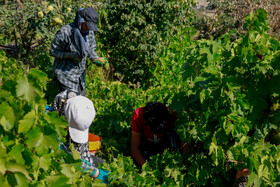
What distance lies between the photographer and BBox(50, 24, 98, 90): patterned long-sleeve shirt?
3303 millimetres

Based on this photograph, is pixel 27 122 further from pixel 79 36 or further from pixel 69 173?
pixel 79 36

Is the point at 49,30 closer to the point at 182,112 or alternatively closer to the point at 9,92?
the point at 182,112

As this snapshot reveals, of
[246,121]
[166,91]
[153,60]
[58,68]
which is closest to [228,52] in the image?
[246,121]

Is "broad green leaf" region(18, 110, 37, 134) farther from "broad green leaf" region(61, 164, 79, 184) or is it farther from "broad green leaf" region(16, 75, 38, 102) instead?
"broad green leaf" region(61, 164, 79, 184)

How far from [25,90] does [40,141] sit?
213 mm

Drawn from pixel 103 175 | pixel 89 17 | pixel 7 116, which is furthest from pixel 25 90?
pixel 89 17

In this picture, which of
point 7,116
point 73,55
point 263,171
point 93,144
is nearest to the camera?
point 7,116

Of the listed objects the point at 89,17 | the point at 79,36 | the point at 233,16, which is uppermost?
the point at 233,16

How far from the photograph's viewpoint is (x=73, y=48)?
332cm

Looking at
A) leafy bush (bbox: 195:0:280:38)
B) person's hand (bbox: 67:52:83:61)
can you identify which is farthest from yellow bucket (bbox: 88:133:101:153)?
leafy bush (bbox: 195:0:280:38)

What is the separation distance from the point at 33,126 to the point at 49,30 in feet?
13.9

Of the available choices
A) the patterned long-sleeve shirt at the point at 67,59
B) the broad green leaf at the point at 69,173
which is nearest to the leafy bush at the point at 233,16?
the patterned long-sleeve shirt at the point at 67,59

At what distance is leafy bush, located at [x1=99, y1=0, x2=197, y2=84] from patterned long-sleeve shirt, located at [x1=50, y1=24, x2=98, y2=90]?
6.69ft

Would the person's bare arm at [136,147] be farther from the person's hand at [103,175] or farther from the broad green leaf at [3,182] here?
the broad green leaf at [3,182]
